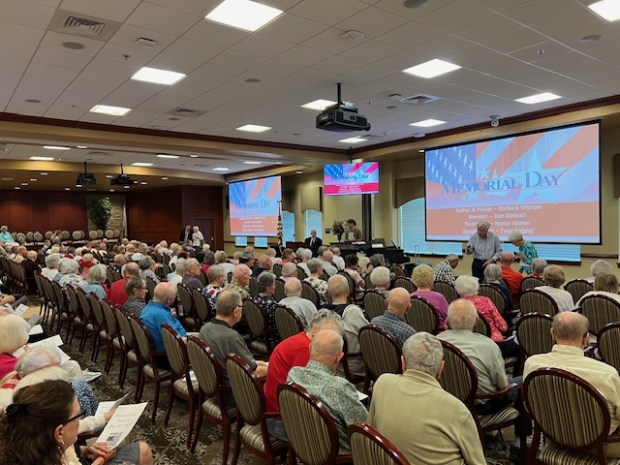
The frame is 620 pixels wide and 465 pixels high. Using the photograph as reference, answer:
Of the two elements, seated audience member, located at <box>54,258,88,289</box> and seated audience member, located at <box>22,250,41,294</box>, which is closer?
seated audience member, located at <box>54,258,88,289</box>

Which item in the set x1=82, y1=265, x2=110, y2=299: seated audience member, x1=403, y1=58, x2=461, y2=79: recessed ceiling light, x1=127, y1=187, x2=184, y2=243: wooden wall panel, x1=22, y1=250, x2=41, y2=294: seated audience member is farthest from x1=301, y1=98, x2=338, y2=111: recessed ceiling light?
x1=127, y1=187, x2=184, y2=243: wooden wall panel

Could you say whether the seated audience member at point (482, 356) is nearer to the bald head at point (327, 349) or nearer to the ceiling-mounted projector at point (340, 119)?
the bald head at point (327, 349)

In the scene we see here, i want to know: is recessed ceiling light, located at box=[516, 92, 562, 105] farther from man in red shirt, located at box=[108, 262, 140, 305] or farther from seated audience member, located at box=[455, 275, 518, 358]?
man in red shirt, located at box=[108, 262, 140, 305]

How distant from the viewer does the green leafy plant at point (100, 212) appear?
2203cm

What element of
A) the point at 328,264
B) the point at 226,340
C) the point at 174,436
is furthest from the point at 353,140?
the point at 174,436

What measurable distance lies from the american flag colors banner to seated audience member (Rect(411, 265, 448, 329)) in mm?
8124

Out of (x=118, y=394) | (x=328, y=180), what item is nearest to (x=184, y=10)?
(x=118, y=394)

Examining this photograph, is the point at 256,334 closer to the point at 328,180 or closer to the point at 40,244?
the point at 328,180

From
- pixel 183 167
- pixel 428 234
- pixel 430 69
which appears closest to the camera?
pixel 430 69

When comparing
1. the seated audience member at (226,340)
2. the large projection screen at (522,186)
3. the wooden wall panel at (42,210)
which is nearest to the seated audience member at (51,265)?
the seated audience member at (226,340)

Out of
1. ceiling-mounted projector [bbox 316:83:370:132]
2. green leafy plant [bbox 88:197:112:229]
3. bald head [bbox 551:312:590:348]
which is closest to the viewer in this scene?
bald head [bbox 551:312:590:348]

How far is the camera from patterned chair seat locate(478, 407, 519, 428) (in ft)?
9.17

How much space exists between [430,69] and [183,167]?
37.6 feet

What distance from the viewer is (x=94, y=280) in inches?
239
